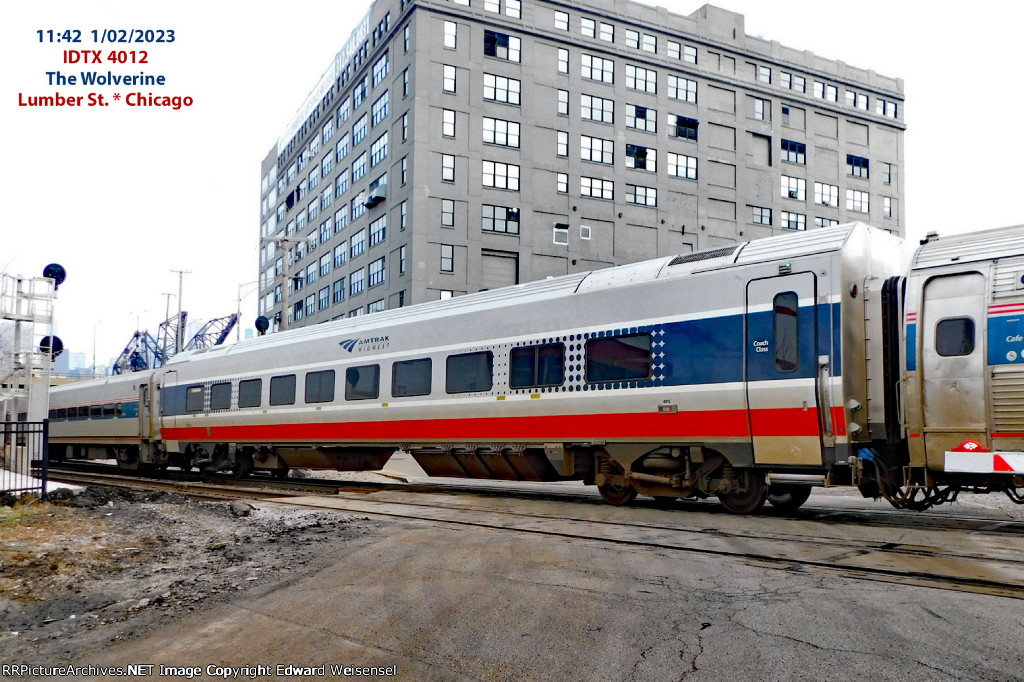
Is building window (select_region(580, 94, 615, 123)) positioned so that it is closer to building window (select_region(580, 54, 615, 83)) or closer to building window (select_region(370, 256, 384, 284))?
building window (select_region(580, 54, 615, 83))

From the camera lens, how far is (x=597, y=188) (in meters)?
56.2

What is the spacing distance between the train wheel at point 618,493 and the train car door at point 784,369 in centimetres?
274

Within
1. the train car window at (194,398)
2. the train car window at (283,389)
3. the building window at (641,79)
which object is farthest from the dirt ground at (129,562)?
the building window at (641,79)

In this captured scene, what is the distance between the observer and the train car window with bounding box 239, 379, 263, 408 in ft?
74.2

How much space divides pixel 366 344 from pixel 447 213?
110ft

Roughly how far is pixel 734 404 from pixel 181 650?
8443mm

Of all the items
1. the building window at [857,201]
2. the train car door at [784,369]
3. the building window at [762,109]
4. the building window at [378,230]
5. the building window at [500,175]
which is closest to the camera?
the train car door at [784,369]

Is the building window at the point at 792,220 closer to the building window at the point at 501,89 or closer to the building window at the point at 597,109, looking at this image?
the building window at the point at 597,109

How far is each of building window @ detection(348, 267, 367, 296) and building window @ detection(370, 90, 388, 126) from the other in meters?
10.0

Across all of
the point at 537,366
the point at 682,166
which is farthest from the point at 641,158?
the point at 537,366

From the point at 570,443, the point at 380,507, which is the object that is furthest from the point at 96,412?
the point at 570,443

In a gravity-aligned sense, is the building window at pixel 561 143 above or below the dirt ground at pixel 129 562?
above

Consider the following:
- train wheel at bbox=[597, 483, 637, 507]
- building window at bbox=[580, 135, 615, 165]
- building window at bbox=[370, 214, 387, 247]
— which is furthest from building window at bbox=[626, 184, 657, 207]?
train wheel at bbox=[597, 483, 637, 507]

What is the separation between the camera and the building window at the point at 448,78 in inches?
2060
